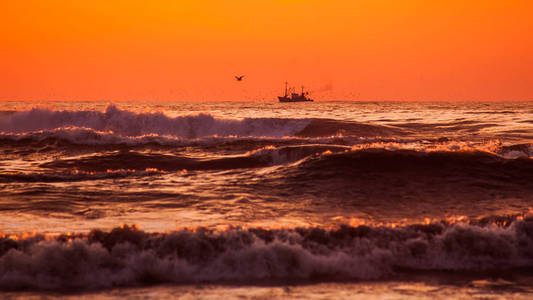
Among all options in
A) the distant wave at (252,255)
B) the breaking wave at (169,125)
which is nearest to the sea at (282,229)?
the distant wave at (252,255)

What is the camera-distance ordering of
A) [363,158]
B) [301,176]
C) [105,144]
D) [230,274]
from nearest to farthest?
1. [230,274]
2. [301,176]
3. [363,158]
4. [105,144]

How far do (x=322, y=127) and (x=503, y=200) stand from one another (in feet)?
79.7

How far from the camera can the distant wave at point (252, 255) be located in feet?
18.3

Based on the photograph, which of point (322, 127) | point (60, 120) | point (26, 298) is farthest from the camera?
point (60, 120)

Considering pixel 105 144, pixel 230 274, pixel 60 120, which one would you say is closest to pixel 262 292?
pixel 230 274

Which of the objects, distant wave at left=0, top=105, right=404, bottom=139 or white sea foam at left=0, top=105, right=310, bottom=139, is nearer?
distant wave at left=0, top=105, right=404, bottom=139

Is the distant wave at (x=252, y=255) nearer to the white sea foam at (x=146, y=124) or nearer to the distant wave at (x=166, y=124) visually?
the distant wave at (x=166, y=124)

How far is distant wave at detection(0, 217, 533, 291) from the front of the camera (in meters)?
5.57

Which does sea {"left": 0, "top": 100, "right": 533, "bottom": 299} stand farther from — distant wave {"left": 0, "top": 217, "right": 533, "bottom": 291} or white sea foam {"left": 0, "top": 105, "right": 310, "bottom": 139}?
white sea foam {"left": 0, "top": 105, "right": 310, "bottom": 139}

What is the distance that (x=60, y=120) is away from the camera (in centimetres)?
3666

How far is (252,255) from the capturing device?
5918mm

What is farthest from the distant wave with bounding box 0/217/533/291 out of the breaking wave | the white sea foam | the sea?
the white sea foam

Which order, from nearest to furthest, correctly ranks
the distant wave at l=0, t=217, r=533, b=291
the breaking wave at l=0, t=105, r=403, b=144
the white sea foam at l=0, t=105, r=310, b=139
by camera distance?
the distant wave at l=0, t=217, r=533, b=291, the breaking wave at l=0, t=105, r=403, b=144, the white sea foam at l=0, t=105, r=310, b=139

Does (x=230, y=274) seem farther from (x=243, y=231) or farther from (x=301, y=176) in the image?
(x=301, y=176)
